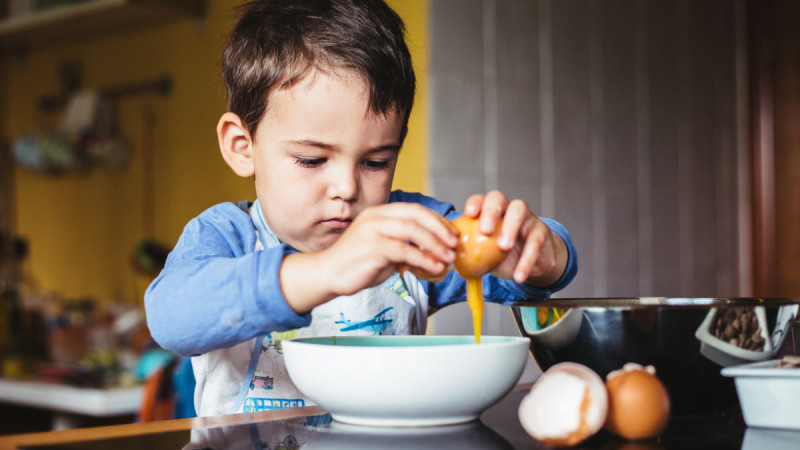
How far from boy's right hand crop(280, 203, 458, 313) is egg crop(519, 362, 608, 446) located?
126 millimetres

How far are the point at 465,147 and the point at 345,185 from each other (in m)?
1.16

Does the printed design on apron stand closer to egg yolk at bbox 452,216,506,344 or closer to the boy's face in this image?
the boy's face

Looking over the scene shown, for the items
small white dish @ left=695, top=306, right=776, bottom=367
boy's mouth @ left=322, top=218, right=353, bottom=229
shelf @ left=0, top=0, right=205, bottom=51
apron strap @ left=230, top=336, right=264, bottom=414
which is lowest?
apron strap @ left=230, top=336, right=264, bottom=414

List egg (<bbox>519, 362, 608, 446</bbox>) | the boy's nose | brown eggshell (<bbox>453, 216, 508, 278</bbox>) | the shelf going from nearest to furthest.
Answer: egg (<bbox>519, 362, 608, 446</bbox>) → brown eggshell (<bbox>453, 216, 508, 278</bbox>) → the boy's nose → the shelf

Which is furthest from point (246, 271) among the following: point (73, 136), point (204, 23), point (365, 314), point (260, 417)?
point (73, 136)

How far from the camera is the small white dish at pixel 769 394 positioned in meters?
0.57

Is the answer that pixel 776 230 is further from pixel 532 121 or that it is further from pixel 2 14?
pixel 2 14

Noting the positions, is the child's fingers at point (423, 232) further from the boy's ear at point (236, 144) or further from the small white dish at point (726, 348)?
the boy's ear at point (236, 144)

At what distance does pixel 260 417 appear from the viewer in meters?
0.66

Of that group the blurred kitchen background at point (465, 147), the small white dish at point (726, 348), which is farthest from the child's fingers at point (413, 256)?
the blurred kitchen background at point (465, 147)

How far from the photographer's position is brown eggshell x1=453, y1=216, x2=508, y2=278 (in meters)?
0.63

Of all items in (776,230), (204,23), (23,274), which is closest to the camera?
(204,23)

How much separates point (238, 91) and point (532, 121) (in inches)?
51.9

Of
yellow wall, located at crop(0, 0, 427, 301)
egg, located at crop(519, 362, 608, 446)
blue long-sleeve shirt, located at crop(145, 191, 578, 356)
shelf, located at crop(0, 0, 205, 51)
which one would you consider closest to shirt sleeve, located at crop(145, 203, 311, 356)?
blue long-sleeve shirt, located at crop(145, 191, 578, 356)
